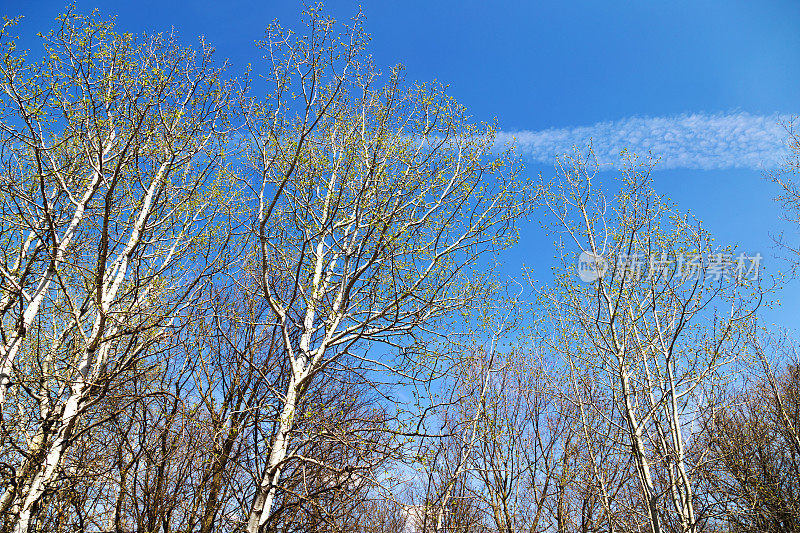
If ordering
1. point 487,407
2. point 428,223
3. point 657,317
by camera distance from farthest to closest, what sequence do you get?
point 487,407 → point 657,317 → point 428,223

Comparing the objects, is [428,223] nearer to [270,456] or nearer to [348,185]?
[348,185]

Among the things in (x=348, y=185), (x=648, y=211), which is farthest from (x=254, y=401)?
(x=648, y=211)

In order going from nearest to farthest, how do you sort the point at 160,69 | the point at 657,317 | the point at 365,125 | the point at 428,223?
the point at 160,69
the point at 428,223
the point at 365,125
the point at 657,317

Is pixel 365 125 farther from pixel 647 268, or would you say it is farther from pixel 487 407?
pixel 487 407

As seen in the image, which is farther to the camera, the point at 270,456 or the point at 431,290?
the point at 431,290

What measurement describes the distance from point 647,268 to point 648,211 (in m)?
1.28

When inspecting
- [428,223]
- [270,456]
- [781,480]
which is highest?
[428,223]

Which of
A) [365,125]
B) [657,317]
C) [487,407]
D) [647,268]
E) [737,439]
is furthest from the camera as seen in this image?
[737,439]

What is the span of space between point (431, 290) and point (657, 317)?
5.90 meters

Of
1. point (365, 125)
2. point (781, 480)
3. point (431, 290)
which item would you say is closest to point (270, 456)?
point (431, 290)

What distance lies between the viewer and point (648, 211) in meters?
7.82

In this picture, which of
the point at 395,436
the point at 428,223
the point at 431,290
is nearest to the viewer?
the point at 395,436

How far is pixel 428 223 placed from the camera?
7.12 meters

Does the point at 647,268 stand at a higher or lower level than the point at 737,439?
higher
